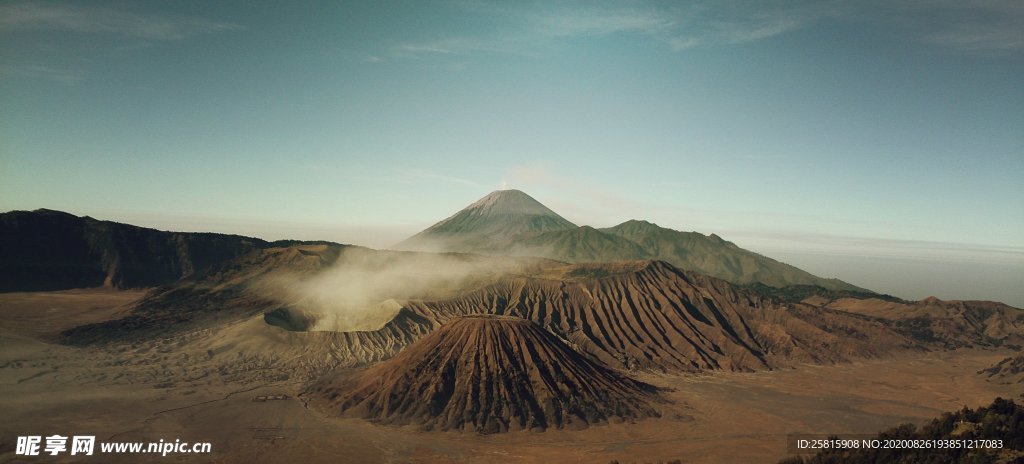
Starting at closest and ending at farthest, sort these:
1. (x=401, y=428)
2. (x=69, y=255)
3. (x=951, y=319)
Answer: (x=401, y=428) → (x=951, y=319) → (x=69, y=255)

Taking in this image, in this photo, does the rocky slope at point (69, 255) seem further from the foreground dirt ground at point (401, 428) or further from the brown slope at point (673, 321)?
the brown slope at point (673, 321)

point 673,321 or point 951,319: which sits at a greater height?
point 951,319

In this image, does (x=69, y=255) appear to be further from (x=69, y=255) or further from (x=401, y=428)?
(x=401, y=428)

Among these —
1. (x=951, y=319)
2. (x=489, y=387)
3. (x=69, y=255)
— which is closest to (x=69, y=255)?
(x=69, y=255)

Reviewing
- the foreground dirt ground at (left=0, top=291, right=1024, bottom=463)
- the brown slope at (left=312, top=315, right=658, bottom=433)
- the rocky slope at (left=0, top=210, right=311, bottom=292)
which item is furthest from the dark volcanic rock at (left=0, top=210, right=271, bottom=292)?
the brown slope at (left=312, top=315, right=658, bottom=433)

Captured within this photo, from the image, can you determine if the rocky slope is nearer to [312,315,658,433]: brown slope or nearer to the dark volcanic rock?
the dark volcanic rock
